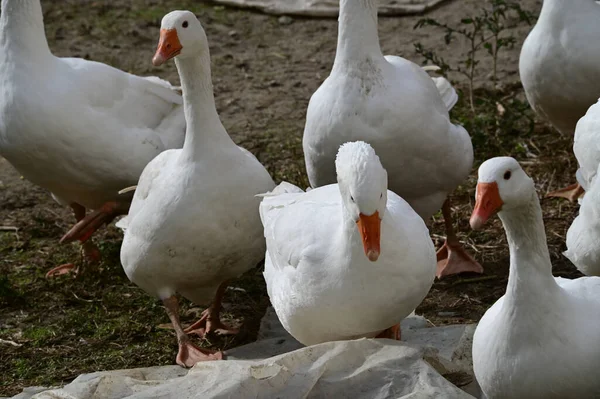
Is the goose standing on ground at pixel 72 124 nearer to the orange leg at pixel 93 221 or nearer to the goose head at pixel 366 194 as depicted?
the orange leg at pixel 93 221

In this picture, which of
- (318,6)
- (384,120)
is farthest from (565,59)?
(318,6)

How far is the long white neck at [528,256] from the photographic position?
3977 mm

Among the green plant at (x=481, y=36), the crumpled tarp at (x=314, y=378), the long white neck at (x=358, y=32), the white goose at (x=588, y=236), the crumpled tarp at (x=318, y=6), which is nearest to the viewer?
the crumpled tarp at (x=314, y=378)

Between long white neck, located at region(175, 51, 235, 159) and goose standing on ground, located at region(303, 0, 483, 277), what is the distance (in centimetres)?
55

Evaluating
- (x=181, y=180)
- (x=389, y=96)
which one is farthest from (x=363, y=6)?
(x=181, y=180)

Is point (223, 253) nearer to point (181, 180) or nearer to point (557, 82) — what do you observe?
point (181, 180)

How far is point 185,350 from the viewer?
5266 mm

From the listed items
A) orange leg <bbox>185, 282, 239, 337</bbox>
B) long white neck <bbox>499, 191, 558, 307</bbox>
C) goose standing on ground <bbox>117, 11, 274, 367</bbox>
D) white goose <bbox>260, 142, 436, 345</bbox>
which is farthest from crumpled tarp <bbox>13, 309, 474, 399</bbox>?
orange leg <bbox>185, 282, 239, 337</bbox>

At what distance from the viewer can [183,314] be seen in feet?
20.2

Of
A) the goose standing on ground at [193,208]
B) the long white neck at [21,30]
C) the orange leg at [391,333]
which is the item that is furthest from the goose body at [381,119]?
the long white neck at [21,30]

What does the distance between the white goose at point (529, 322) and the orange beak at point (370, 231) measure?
1.53 feet

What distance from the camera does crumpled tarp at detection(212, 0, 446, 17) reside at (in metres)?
10.1

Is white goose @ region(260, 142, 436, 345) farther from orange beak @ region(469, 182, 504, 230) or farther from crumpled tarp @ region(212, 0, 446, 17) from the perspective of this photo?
crumpled tarp @ region(212, 0, 446, 17)

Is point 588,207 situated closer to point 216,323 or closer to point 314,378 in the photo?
point 314,378
